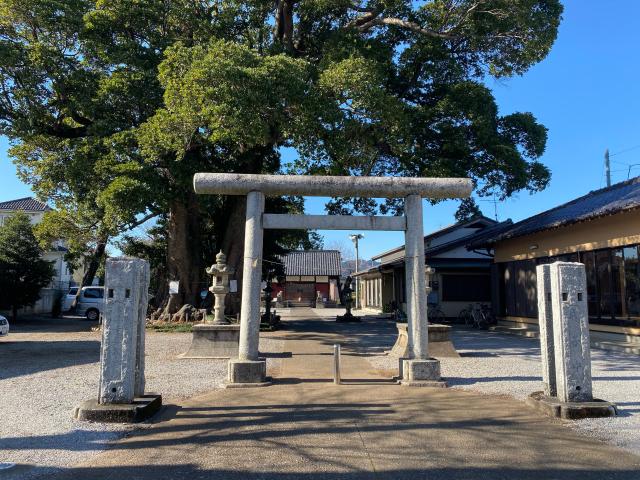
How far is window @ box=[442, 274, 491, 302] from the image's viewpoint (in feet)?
84.6

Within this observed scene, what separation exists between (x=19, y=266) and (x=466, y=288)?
21.8m

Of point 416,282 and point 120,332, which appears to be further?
point 416,282

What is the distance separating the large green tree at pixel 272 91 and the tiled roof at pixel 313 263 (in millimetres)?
28726

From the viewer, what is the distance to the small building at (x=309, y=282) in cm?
4725

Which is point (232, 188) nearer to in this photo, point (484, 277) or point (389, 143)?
point (389, 143)

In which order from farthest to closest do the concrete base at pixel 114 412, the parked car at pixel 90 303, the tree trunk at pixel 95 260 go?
the tree trunk at pixel 95 260
the parked car at pixel 90 303
the concrete base at pixel 114 412

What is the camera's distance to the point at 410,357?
30.5 ft

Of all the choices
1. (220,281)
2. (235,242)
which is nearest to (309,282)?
(235,242)

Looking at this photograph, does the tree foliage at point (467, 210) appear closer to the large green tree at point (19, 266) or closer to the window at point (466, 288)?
the window at point (466, 288)

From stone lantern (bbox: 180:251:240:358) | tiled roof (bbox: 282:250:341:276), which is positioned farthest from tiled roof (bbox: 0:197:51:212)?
stone lantern (bbox: 180:251:240:358)

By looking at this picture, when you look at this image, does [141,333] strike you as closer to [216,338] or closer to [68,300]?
[216,338]

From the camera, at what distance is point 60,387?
28.8ft

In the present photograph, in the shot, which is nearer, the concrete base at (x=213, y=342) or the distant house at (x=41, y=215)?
the concrete base at (x=213, y=342)

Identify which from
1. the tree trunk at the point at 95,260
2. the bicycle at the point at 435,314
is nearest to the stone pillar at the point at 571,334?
the bicycle at the point at 435,314
